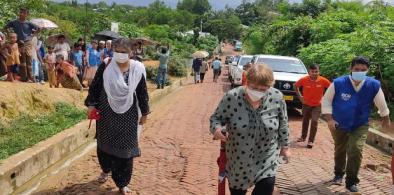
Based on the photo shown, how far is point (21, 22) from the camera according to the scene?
35.2 feet

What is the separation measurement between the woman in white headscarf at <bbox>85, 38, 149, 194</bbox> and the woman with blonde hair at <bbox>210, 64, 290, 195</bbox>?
5.11ft

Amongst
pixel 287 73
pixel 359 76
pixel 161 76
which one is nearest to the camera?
pixel 359 76

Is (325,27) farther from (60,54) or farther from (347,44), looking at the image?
(60,54)

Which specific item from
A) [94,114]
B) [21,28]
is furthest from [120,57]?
[21,28]

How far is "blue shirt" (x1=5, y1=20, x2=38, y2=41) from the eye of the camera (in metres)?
10.7

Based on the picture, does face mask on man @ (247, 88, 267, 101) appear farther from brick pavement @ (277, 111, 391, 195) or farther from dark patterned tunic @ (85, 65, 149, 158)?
brick pavement @ (277, 111, 391, 195)

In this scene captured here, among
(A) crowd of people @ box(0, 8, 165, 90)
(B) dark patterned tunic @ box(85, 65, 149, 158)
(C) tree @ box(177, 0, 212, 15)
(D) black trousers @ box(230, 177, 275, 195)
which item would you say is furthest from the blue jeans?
(C) tree @ box(177, 0, 212, 15)

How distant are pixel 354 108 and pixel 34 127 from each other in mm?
5138

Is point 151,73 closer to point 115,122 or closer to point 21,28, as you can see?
point 21,28

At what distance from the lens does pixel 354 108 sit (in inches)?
233

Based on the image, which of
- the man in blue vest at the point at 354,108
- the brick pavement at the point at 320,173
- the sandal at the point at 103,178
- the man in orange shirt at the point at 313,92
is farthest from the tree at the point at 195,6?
the sandal at the point at 103,178

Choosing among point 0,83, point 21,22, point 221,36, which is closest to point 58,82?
point 21,22

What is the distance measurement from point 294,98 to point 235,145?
894 centimetres

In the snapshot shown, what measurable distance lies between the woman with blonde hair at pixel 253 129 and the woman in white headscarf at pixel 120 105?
1559mm
